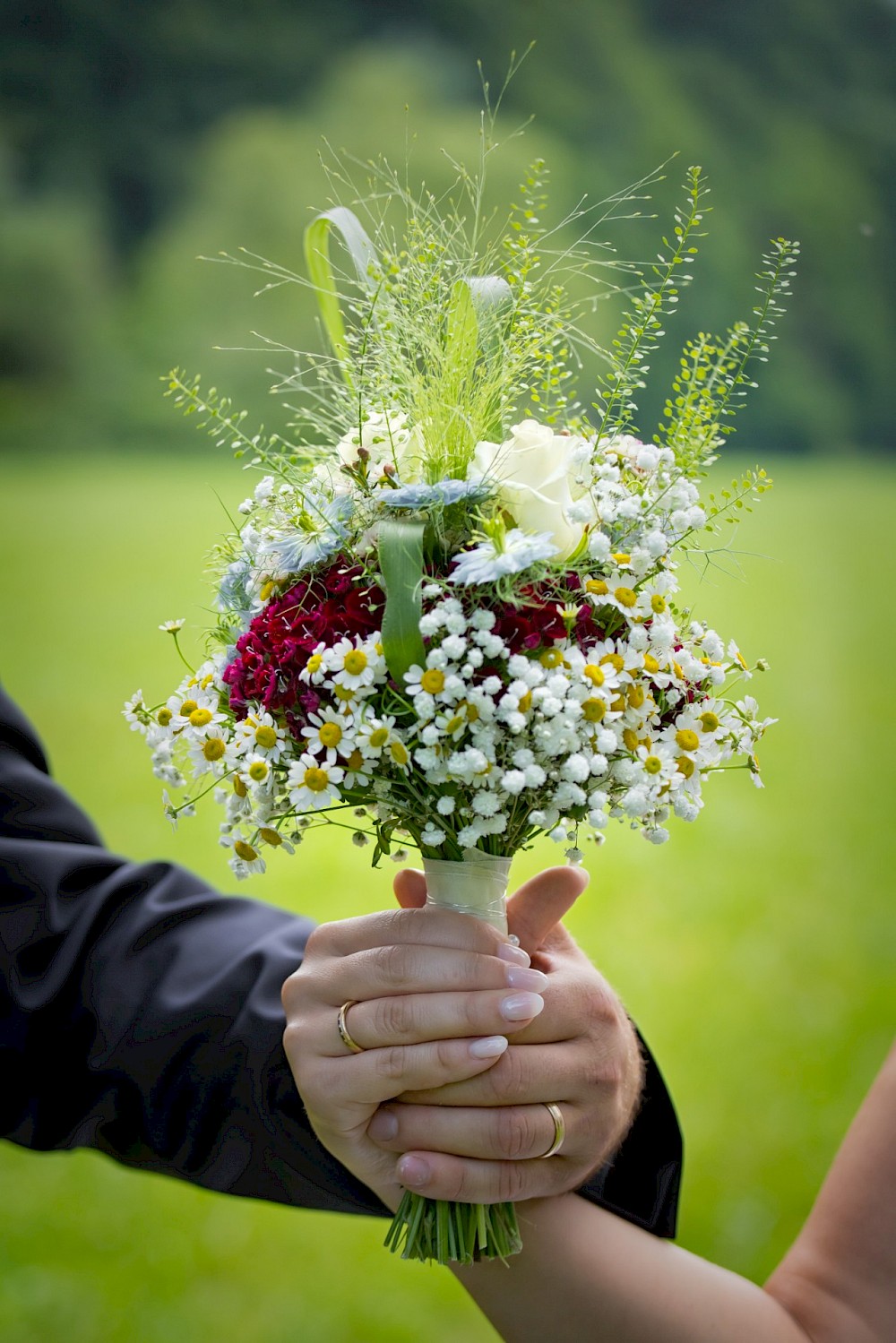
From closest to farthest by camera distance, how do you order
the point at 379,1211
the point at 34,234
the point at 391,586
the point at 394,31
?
the point at 391,586
the point at 379,1211
the point at 34,234
the point at 394,31

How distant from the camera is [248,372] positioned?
24.9 ft

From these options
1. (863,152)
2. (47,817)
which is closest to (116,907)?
(47,817)

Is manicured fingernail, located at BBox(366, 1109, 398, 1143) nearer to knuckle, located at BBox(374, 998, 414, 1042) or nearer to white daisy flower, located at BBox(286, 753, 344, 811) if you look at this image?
knuckle, located at BBox(374, 998, 414, 1042)

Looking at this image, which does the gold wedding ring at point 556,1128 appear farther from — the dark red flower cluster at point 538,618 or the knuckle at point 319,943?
the dark red flower cluster at point 538,618

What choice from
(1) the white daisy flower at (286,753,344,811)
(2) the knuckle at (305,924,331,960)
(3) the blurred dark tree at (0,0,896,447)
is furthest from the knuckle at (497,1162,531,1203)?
(3) the blurred dark tree at (0,0,896,447)

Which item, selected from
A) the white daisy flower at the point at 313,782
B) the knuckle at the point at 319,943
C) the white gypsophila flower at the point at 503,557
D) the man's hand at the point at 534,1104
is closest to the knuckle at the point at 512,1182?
the man's hand at the point at 534,1104

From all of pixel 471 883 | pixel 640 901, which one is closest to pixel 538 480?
pixel 471 883

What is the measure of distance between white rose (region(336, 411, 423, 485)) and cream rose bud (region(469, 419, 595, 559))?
0.18 ft

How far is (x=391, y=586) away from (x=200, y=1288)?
99.3 inches

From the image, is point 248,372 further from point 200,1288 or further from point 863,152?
point 200,1288

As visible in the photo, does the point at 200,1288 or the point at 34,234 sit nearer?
the point at 200,1288

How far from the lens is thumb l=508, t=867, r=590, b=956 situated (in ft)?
2.98

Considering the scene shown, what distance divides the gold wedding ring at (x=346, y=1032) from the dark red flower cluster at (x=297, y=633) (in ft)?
0.77

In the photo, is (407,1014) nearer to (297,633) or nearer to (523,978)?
(523,978)
